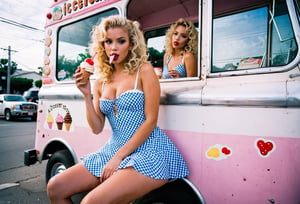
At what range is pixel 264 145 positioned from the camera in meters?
1.44

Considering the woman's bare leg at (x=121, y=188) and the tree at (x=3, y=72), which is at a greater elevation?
the tree at (x=3, y=72)

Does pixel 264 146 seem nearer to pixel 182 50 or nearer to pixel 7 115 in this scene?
pixel 182 50

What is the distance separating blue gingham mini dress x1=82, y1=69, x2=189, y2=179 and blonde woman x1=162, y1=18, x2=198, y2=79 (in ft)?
2.00

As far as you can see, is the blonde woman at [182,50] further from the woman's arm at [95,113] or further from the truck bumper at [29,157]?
the truck bumper at [29,157]

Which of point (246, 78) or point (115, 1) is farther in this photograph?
point (115, 1)

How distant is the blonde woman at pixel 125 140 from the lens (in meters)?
1.48

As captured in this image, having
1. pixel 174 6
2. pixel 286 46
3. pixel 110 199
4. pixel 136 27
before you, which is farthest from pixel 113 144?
pixel 174 6

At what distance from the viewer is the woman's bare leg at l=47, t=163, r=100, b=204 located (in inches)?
64.3

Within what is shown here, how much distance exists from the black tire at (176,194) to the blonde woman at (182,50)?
913 mm

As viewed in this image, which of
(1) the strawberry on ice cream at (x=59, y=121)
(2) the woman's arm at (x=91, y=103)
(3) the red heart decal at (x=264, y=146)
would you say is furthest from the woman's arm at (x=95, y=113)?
(3) the red heart decal at (x=264, y=146)

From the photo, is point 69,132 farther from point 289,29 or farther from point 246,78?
point 289,29

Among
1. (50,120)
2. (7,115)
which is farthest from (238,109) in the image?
(7,115)

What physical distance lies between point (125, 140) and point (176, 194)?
54cm

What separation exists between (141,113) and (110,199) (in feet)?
1.95
